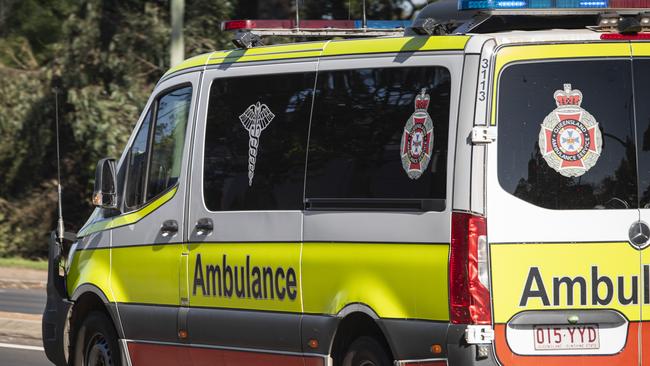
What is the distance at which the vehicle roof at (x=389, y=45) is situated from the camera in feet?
21.2

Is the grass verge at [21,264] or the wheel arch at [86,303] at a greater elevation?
the wheel arch at [86,303]

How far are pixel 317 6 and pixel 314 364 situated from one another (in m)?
17.7

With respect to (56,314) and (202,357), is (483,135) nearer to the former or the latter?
(202,357)

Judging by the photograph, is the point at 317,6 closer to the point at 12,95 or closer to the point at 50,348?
the point at 12,95

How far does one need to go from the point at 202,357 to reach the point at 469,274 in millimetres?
2347

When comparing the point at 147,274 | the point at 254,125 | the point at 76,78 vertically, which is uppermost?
the point at 76,78

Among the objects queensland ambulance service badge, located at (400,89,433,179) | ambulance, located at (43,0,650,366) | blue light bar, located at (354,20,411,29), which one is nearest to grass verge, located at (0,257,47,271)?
blue light bar, located at (354,20,411,29)

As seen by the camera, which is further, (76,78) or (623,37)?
(76,78)

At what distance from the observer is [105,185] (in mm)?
8742

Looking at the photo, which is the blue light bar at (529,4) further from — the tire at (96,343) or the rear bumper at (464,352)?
the tire at (96,343)

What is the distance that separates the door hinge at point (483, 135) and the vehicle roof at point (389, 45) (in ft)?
1.28

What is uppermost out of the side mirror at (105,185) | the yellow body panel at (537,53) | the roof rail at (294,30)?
the roof rail at (294,30)

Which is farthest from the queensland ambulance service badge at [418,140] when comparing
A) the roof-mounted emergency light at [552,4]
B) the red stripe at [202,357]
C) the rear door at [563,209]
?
the red stripe at [202,357]

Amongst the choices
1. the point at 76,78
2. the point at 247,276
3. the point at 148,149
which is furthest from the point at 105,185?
the point at 76,78
